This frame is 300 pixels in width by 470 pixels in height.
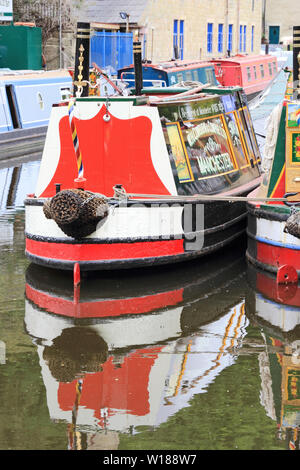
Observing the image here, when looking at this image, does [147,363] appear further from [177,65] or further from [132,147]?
[177,65]

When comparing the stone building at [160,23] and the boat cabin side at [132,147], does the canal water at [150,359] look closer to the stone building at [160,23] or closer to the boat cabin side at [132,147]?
the boat cabin side at [132,147]

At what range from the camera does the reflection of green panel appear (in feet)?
90.1

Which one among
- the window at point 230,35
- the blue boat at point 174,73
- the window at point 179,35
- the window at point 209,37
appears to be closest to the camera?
the blue boat at point 174,73

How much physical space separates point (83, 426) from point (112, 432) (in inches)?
8.9

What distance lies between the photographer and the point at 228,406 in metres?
6.77

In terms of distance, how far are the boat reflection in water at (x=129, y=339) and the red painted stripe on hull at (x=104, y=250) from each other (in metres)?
0.31

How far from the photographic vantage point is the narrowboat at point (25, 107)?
2130 cm

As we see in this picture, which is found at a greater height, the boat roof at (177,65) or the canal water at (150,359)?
the boat roof at (177,65)

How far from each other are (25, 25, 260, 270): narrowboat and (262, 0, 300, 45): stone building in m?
46.8

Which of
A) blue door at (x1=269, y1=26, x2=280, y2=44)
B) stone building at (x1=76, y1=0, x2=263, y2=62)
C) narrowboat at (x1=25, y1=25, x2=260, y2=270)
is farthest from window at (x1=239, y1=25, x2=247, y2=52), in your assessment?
narrowboat at (x1=25, y1=25, x2=260, y2=270)

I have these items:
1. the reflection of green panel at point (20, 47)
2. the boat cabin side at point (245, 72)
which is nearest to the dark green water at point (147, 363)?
the reflection of green panel at point (20, 47)

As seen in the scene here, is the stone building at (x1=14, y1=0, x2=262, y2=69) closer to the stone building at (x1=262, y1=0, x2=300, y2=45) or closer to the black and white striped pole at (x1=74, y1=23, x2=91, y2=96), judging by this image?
the stone building at (x1=262, y1=0, x2=300, y2=45)

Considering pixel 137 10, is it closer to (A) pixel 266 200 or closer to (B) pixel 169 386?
(A) pixel 266 200

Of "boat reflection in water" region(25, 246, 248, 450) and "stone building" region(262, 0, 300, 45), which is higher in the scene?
"stone building" region(262, 0, 300, 45)
